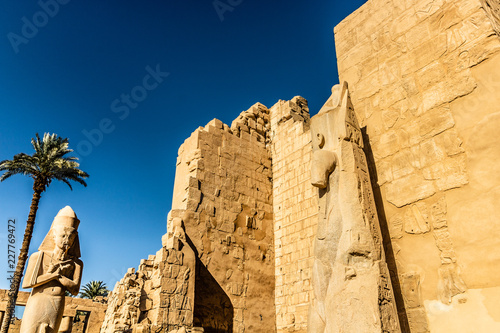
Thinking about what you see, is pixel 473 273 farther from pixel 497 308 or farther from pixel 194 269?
pixel 194 269

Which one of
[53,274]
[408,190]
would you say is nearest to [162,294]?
[53,274]

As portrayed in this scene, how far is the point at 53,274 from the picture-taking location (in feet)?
15.7

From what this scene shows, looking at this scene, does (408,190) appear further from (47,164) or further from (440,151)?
(47,164)

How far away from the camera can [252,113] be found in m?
9.50

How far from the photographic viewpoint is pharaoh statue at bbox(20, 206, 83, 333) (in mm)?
4574

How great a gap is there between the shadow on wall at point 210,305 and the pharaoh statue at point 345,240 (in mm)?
3466

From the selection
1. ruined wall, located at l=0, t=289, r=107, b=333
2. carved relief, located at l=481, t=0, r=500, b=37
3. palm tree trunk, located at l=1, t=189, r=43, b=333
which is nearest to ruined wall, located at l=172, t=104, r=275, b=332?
carved relief, located at l=481, t=0, r=500, b=37

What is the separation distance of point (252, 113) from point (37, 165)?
10.5 metres

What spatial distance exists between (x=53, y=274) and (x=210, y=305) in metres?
3.03

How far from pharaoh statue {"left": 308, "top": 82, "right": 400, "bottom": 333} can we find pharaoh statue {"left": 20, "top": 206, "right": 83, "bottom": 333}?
3218 mm

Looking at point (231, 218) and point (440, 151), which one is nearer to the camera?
point (440, 151)

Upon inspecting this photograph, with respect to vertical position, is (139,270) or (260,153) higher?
(260,153)

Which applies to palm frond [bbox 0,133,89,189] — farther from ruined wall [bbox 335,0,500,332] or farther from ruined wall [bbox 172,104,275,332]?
ruined wall [bbox 335,0,500,332]

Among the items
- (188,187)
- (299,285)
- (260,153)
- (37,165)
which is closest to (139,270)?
(188,187)
